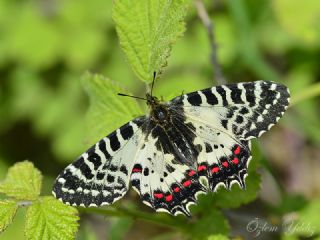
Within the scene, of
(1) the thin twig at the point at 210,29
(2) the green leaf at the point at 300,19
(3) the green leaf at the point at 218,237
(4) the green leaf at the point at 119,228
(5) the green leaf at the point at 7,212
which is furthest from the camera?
(2) the green leaf at the point at 300,19

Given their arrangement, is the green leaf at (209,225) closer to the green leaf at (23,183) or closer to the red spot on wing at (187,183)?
the red spot on wing at (187,183)

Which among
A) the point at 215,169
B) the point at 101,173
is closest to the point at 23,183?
the point at 101,173

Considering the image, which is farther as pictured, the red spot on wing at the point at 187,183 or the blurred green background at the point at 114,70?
the blurred green background at the point at 114,70

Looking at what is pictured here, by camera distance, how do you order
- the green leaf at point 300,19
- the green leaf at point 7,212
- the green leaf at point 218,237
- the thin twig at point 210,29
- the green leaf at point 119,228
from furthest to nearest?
1. the green leaf at point 300,19
2. the thin twig at point 210,29
3. the green leaf at point 119,228
4. the green leaf at point 218,237
5. the green leaf at point 7,212

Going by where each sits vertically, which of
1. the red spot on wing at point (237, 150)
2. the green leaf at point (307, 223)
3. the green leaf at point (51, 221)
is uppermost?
the red spot on wing at point (237, 150)

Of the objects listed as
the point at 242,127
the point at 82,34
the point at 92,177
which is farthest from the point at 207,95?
the point at 82,34

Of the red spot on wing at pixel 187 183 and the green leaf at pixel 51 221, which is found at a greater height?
the red spot on wing at pixel 187 183

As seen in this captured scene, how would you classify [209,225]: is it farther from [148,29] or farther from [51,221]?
[148,29]

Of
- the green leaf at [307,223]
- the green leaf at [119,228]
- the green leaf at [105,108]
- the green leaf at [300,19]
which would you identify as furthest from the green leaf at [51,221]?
the green leaf at [300,19]
